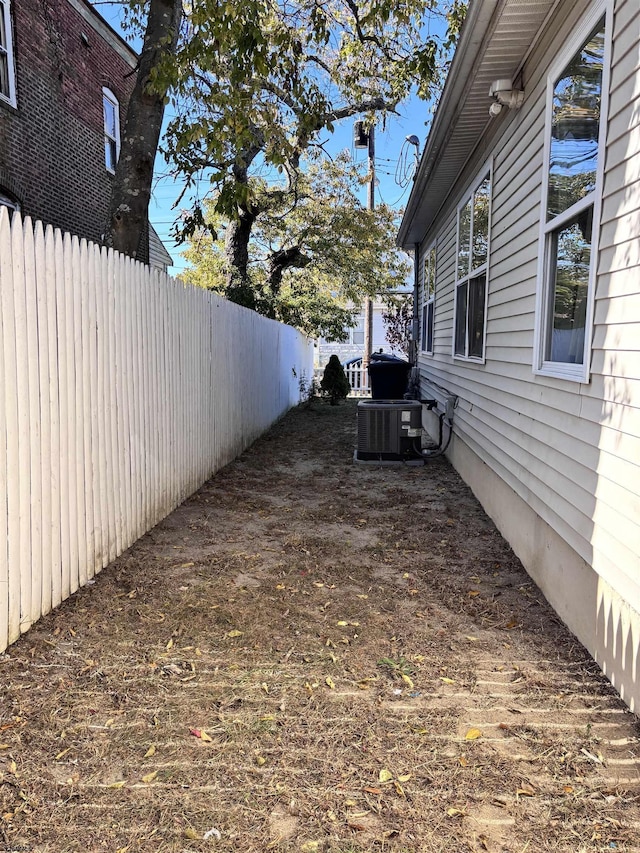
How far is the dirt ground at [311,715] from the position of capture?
74.4 inches

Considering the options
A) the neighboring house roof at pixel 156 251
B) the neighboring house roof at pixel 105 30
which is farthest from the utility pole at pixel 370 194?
the neighboring house roof at pixel 105 30

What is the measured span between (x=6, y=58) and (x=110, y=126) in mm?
3809

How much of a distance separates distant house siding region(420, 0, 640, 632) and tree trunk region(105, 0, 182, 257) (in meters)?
3.46

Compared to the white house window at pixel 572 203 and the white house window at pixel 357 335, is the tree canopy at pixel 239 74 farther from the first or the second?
the white house window at pixel 357 335

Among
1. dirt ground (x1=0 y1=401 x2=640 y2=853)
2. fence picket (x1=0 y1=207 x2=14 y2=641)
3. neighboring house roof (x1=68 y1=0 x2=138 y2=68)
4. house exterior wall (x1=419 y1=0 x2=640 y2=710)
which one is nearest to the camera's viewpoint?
dirt ground (x1=0 y1=401 x2=640 y2=853)

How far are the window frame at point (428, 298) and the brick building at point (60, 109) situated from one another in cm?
559

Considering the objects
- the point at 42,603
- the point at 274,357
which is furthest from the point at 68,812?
the point at 274,357

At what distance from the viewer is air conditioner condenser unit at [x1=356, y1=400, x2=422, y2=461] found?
7605mm

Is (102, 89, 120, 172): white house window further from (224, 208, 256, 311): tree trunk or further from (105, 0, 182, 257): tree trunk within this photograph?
(105, 0, 182, 257): tree trunk

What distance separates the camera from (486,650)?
3.02 metres

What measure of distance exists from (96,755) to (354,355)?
3255 cm

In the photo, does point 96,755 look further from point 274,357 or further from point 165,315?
point 274,357

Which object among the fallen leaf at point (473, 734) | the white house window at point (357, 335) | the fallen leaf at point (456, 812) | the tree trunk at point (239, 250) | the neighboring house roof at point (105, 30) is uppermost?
the neighboring house roof at point (105, 30)

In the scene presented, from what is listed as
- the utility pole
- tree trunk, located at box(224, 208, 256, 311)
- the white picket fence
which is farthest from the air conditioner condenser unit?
the utility pole
